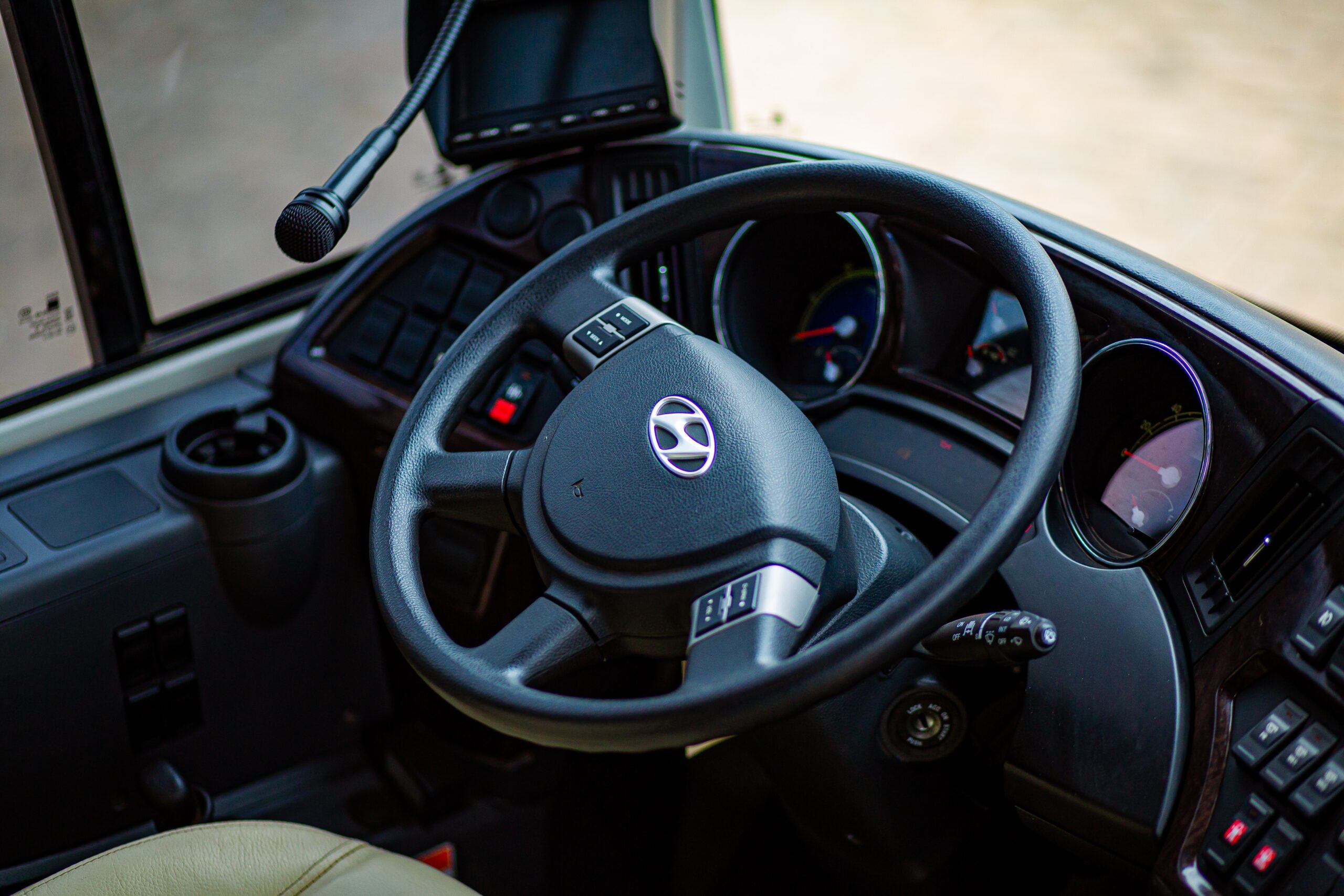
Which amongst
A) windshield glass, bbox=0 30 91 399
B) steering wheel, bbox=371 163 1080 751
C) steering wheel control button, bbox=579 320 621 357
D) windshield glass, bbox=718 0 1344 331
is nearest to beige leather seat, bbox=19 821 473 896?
steering wheel, bbox=371 163 1080 751

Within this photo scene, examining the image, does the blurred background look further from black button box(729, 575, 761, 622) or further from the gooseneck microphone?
black button box(729, 575, 761, 622)

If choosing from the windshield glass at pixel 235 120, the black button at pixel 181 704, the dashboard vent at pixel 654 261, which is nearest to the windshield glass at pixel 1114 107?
the windshield glass at pixel 235 120

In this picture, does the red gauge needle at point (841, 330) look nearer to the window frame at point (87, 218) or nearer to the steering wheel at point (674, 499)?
the steering wheel at point (674, 499)

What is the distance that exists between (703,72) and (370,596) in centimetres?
92

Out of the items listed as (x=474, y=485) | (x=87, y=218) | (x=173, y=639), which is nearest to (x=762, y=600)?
(x=474, y=485)

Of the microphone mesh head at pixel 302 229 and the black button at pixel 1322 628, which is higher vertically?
the microphone mesh head at pixel 302 229

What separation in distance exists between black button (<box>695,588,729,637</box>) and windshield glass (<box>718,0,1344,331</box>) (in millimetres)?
2371

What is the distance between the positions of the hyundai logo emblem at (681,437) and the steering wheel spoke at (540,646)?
148mm

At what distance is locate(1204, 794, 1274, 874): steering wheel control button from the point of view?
0.87m

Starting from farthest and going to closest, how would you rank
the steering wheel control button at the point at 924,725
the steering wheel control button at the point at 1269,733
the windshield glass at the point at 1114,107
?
the windshield glass at the point at 1114,107
the steering wheel control button at the point at 924,725
the steering wheel control button at the point at 1269,733

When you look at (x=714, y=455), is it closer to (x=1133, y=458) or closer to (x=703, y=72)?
(x=1133, y=458)

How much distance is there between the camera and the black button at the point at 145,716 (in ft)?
4.67

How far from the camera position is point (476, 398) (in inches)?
58.7

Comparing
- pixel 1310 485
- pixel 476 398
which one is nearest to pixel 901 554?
pixel 1310 485
